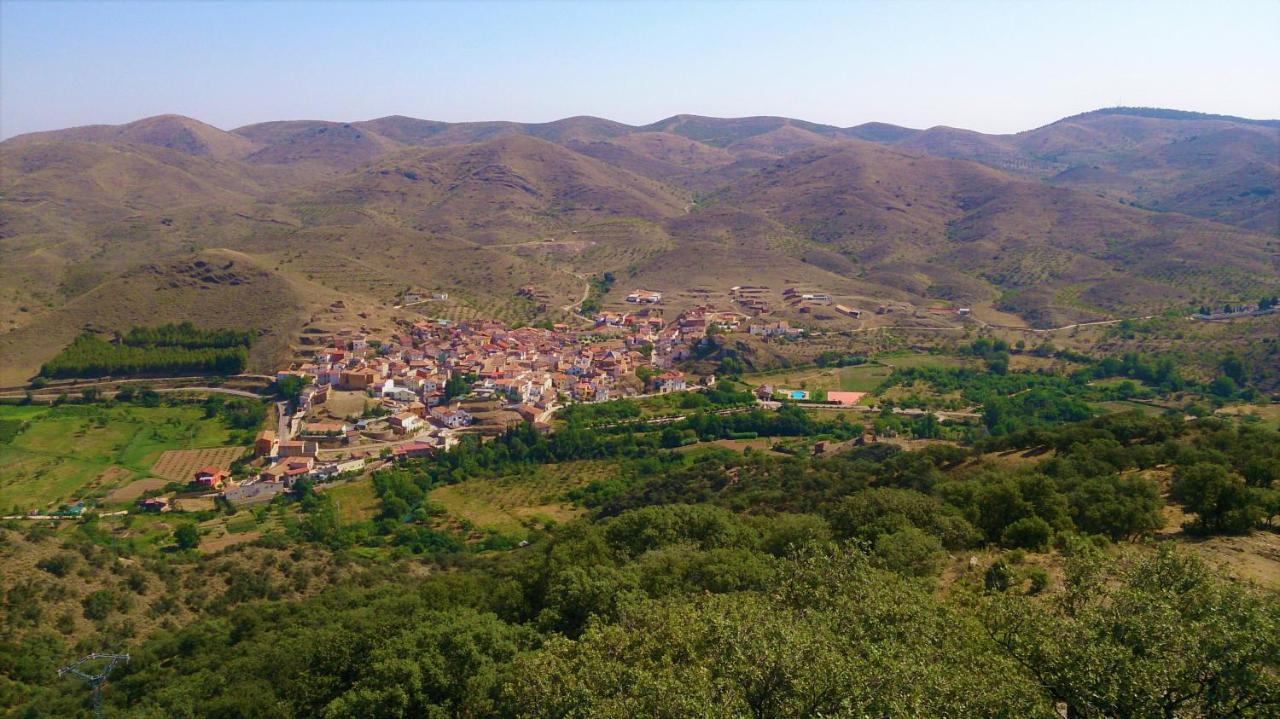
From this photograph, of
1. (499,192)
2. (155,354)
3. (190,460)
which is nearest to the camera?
(190,460)

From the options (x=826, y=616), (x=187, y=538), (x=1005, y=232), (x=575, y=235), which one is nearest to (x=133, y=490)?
(x=187, y=538)

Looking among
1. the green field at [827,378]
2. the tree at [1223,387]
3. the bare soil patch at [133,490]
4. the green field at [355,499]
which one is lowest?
the green field at [355,499]

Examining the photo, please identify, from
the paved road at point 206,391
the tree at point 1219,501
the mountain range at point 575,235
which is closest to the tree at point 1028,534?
the tree at point 1219,501

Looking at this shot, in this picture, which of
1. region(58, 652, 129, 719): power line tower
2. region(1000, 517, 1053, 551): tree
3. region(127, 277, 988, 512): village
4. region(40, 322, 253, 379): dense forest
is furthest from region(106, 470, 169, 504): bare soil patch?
region(1000, 517, 1053, 551): tree

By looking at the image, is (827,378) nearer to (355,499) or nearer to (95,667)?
(355,499)

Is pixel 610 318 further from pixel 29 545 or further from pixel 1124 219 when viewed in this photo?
pixel 1124 219

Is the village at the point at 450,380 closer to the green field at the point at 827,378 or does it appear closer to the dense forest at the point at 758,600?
the green field at the point at 827,378

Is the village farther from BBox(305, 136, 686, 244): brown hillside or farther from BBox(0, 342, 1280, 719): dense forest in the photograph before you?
BBox(305, 136, 686, 244): brown hillside
